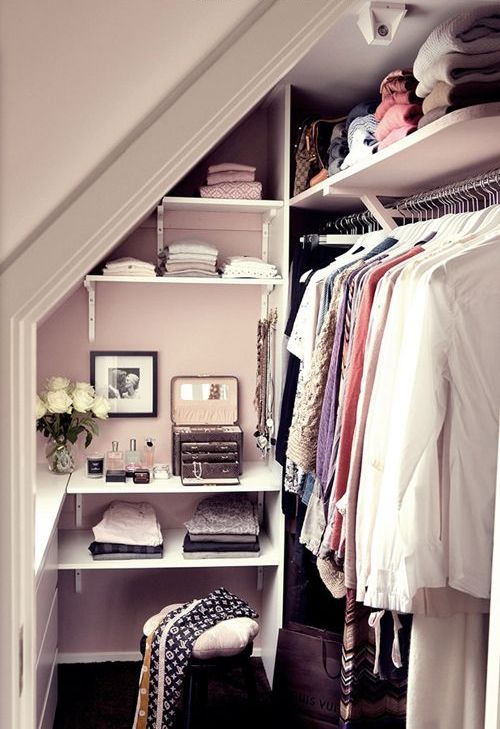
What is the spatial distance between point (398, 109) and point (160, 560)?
180cm

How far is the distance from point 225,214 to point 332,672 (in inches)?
69.7

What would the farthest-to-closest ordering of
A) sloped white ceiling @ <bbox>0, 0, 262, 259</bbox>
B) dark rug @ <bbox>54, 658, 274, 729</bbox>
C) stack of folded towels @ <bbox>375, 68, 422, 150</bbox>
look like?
dark rug @ <bbox>54, 658, 274, 729</bbox> → stack of folded towels @ <bbox>375, 68, 422, 150</bbox> → sloped white ceiling @ <bbox>0, 0, 262, 259</bbox>

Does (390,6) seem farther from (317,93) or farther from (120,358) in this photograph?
(120,358)

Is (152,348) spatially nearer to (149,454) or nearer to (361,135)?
(149,454)

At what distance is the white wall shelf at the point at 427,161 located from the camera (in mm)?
1741

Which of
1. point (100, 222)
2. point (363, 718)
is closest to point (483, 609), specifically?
point (363, 718)

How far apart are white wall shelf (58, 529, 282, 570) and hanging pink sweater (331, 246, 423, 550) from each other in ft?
3.51

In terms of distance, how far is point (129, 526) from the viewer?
3174 mm

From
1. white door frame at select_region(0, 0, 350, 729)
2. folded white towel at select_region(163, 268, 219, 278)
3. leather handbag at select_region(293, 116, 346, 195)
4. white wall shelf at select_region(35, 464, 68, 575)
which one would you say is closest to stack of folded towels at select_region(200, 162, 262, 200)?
leather handbag at select_region(293, 116, 346, 195)

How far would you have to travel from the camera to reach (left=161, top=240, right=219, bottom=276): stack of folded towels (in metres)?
3.11

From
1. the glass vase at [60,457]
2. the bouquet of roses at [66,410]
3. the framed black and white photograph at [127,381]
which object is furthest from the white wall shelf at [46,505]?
the framed black and white photograph at [127,381]

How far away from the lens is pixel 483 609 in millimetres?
1845

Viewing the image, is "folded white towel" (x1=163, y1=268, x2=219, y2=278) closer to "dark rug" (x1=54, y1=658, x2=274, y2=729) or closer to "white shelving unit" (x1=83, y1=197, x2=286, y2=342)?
"white shelving unit" (x1=83, y1=197, x2=286, y2=342)

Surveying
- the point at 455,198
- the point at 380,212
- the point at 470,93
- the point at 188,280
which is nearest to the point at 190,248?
the point at 188,280
